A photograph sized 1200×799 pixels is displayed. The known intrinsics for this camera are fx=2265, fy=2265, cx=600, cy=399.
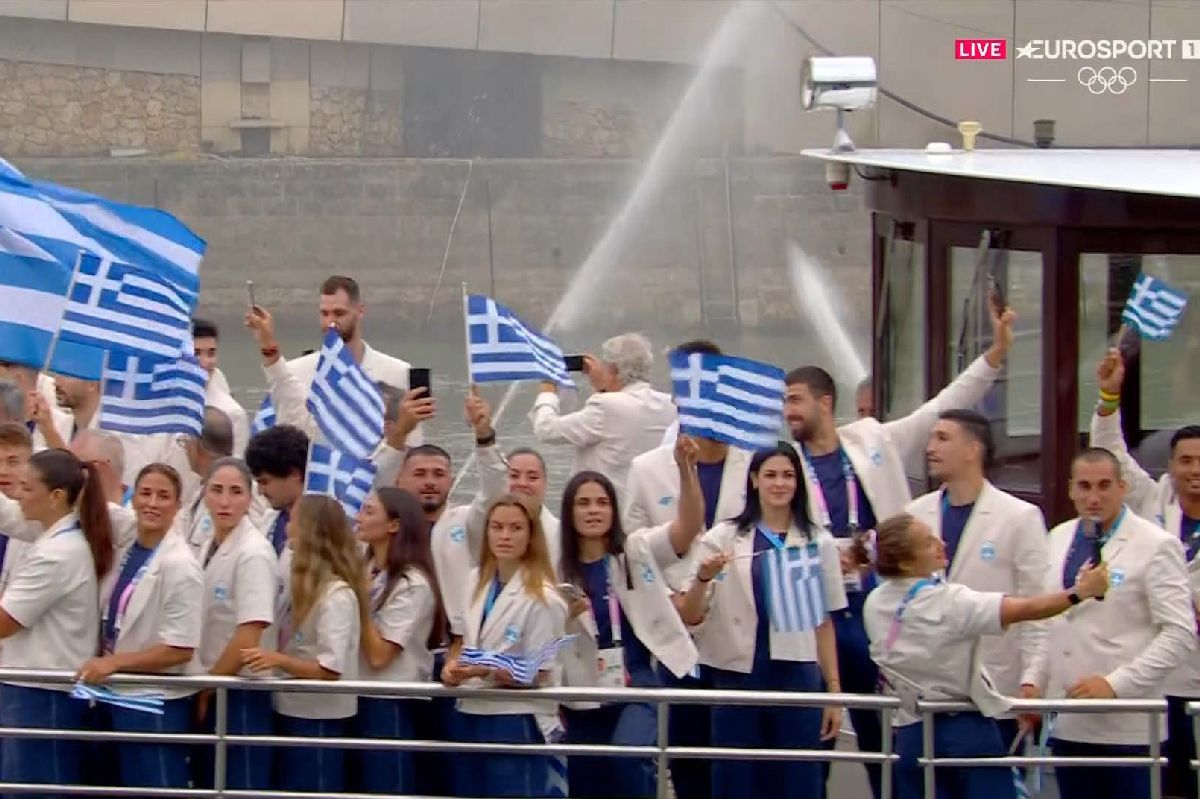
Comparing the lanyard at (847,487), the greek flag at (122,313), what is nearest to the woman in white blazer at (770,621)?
the lanyard at (847,487)

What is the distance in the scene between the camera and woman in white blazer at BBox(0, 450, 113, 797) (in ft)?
23.6

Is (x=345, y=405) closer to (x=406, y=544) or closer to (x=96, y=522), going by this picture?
(x=406, y=544)

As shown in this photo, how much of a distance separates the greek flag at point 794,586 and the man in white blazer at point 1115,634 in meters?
0.76

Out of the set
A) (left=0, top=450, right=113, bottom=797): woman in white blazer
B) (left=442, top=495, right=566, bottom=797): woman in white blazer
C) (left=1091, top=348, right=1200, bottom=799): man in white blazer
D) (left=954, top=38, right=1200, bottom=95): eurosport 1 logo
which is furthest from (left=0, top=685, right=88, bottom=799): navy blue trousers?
(left=954, top=38, right=1200, bottom=95): eurosport 1 logo

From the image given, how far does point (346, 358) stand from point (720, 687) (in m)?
1.85

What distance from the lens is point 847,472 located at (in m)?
8.02

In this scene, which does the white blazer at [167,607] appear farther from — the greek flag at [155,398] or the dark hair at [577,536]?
the greek flag at [155,398]

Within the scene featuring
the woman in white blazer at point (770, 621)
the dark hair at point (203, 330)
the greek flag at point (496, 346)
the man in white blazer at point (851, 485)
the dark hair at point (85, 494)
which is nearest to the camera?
the dark hair at point (85, 494)

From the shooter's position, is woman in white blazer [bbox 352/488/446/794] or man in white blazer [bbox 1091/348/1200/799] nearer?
woman in white blazer [bbox 352/488/446/794]

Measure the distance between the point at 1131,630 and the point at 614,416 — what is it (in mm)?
2677

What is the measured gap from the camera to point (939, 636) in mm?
6660

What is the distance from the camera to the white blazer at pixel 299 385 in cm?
927

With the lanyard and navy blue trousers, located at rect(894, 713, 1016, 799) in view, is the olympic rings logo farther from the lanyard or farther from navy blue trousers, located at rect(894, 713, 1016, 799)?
navy blue trousers, located at rect(894, 713, 1016, 799)

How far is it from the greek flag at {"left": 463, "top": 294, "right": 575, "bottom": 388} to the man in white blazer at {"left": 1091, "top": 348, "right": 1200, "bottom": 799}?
207 centimetres
